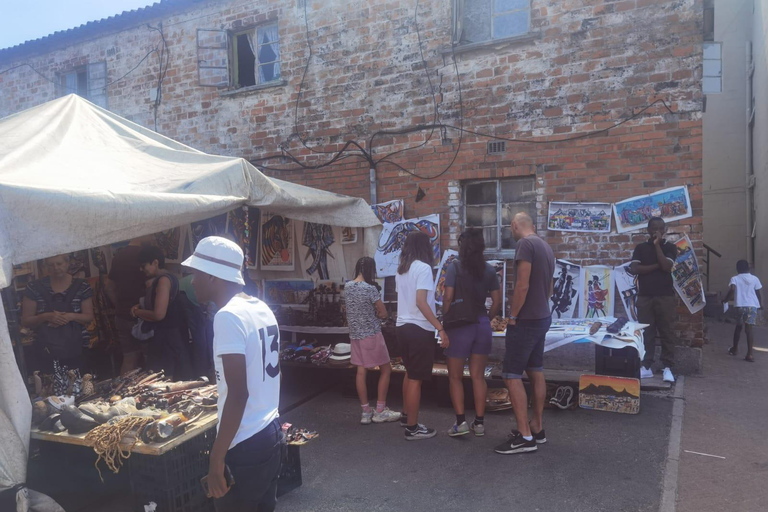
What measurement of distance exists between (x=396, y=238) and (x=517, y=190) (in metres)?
1.87

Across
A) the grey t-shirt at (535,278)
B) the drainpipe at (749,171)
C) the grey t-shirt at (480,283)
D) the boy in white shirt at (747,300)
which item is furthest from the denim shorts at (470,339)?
the drainpipe at (749,171)

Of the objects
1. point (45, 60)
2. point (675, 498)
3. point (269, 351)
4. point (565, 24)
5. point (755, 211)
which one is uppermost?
point (45, 60)

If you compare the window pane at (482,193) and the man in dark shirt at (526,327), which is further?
the window pane at (482,193)

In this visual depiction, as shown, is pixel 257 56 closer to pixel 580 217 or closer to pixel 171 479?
pixel 580 217

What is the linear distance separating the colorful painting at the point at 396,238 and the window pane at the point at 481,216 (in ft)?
1.54

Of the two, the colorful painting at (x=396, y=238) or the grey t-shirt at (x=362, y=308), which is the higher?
the colorful painting at (x=396, y=238)

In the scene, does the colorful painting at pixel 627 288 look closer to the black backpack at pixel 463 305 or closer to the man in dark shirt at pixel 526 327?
the man in dark shirt at pixel 526 327

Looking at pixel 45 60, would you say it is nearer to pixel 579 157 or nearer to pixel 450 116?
pixel 450 116

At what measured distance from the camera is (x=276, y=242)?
8281mm

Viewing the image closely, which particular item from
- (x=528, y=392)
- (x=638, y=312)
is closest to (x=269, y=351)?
(x=528, y=392)

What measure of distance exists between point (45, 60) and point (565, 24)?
32.9 ft

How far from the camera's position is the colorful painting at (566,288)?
748 cm

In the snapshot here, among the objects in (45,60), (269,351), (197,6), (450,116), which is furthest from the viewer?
(45,60)

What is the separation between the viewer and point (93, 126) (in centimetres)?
589
